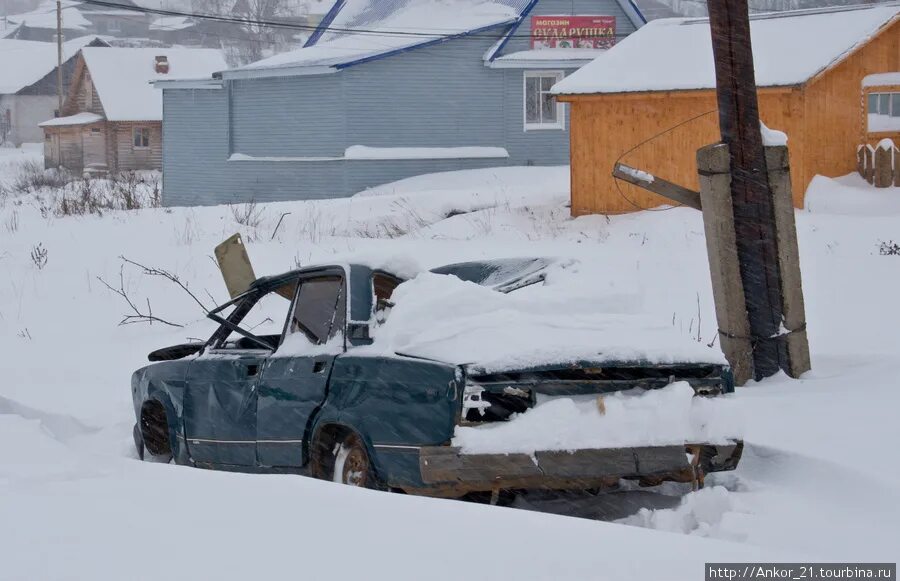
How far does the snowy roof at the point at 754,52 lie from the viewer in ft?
69.9

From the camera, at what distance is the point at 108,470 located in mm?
5172

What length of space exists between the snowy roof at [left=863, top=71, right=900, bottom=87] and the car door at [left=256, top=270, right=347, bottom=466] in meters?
18.4

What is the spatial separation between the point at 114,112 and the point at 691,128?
134 feet

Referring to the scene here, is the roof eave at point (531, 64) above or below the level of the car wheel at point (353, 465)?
above

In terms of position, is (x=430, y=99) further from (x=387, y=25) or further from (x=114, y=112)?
(x=114, y=112)

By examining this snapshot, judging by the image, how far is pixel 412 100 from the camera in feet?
104

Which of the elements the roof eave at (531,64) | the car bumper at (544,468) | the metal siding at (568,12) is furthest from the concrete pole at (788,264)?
the metal siding at (568,12)

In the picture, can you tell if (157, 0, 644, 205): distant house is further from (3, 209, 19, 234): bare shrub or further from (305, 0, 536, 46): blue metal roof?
(3, 209, 19, 234): bare shrub

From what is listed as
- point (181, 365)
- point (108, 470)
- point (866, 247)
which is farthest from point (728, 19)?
point (866, 247)

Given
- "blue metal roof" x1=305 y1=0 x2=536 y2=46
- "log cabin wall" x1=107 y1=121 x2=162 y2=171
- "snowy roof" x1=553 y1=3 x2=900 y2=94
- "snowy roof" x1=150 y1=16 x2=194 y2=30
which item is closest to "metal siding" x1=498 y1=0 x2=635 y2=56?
"blue metal roof" x1=305 y1=0 x2=536 y2=46

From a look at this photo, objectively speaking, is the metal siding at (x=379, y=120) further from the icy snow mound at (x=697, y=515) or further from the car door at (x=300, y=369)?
the icy snow mound at (x=697, y=515)

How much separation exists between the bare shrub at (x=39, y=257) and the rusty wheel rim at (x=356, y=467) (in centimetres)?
1272

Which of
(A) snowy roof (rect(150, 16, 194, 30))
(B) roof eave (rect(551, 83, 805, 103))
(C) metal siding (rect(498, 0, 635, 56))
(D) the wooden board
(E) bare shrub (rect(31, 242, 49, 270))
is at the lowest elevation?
(E) bare shrub (rect(31, 242, 49, 270))

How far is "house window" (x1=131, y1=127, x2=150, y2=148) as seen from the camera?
5747 centimetres
